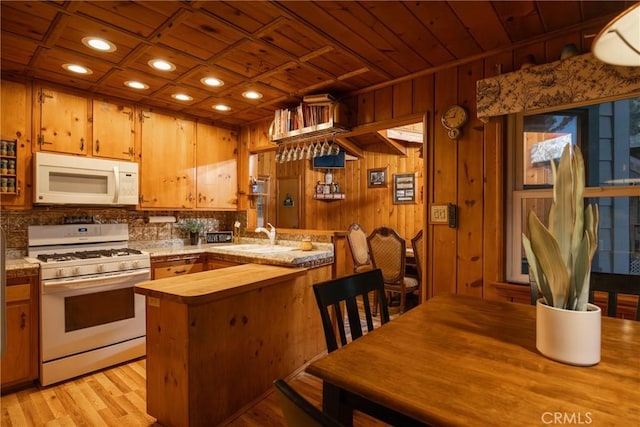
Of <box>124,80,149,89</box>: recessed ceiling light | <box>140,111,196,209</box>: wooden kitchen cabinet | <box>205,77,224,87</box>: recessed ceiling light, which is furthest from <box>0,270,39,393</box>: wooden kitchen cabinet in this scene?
<box>205,77,224,87</box>: recessed ceiling light

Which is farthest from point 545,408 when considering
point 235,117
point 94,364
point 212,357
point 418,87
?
point 235,117

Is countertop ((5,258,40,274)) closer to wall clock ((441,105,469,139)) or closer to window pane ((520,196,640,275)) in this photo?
wall clock ((441,105,469,139))

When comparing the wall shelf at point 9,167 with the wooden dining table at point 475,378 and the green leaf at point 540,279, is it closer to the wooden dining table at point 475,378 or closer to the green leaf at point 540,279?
the wooden dining table at point 475,378

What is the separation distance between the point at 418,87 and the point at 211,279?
201 centimetres

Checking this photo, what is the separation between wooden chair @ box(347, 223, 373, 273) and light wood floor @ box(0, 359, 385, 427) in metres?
1.90

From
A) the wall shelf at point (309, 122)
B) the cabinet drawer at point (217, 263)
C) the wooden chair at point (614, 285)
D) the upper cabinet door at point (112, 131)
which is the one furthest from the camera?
the cabinet drawer at point (217, 263)

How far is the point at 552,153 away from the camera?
210 cm

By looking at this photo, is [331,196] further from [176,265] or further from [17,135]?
[17,135]

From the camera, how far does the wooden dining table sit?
2.41ft

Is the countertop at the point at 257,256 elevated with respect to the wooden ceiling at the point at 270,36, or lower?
lower

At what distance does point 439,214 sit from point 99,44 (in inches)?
97.4

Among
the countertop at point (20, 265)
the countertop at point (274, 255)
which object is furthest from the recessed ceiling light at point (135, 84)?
the countertop at point (20, 265)

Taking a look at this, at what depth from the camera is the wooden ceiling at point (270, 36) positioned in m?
1.69

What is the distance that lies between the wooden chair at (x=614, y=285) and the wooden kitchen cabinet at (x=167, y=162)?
132 inches
